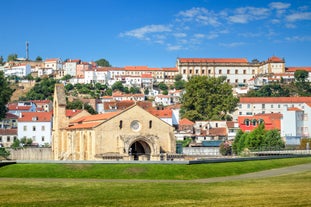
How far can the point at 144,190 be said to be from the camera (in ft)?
101

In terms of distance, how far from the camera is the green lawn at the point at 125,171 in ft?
135

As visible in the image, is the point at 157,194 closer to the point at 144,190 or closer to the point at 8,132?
the point at 144,190

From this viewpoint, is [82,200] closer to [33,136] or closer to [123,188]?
[123,188]

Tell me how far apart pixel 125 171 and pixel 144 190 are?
11.6 m

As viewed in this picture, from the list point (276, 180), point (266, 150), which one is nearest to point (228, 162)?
point (276, 180)

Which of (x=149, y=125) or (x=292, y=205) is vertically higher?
(x=149, y=125)

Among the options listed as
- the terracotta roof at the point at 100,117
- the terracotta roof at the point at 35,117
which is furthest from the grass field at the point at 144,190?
the terracotta roof at the point at 35,117

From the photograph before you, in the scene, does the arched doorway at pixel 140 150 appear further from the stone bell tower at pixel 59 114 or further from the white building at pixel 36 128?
the white building at pixel 36 128

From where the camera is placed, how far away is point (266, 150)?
70.9 m

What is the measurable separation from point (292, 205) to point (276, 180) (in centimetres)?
1163

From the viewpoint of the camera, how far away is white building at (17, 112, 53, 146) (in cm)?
11381

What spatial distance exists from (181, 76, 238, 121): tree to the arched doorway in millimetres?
67317

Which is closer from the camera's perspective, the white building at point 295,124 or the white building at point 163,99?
the white building at point 295,124

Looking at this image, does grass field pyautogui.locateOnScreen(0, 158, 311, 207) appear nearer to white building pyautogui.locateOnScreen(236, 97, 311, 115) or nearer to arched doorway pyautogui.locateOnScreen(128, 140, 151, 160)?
arched doorway pyautogui.locateOnScreen(128, 140, 151, 160)
